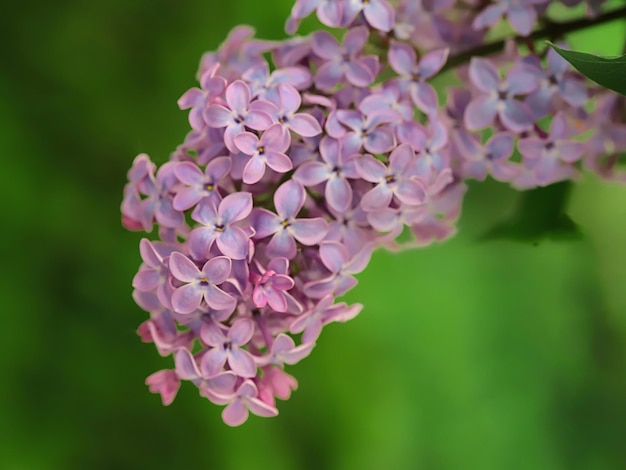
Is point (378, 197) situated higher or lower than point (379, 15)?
lower

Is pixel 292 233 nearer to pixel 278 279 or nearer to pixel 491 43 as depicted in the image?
pixel 278 279

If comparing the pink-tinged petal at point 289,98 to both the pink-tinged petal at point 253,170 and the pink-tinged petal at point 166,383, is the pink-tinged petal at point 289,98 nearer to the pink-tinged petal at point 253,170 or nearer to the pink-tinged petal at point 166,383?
the pink-tinged petal at point 253,170

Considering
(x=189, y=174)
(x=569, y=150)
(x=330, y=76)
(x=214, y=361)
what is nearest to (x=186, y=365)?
(x=214, y=361)

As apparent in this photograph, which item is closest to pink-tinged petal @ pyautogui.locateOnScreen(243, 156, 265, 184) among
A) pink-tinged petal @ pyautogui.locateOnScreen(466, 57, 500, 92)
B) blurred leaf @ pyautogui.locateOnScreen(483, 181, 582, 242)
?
pink-tinged petal @ pyautogui.locateOnScreen(466, 57, 500, 92)

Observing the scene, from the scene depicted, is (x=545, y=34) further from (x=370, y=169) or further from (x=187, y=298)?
(x=187, y=298)

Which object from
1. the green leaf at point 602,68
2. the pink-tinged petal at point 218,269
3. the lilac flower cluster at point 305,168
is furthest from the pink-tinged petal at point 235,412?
the green leaf at point 602,68

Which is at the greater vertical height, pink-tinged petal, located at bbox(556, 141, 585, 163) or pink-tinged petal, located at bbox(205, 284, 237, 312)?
pink-tinged petal, located at bbox(205, 284, 237, 312)

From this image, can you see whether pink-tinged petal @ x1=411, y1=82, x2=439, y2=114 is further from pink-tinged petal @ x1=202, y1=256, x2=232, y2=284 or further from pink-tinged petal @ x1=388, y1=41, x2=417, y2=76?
pink-tinged petal @ x1=202, y1=256, x2=232, y2=284
